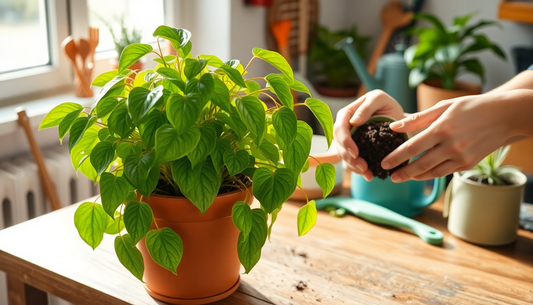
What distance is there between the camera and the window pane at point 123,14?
1.94 meters

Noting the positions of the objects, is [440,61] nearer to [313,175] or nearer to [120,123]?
[313,175]

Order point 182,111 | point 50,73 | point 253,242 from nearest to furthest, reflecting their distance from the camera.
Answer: point 182,111, point 253,242, point 50,73

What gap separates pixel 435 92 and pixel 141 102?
1.57 metres

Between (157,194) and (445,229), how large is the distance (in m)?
0.65

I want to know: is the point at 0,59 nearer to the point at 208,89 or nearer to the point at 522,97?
the point at 208,89

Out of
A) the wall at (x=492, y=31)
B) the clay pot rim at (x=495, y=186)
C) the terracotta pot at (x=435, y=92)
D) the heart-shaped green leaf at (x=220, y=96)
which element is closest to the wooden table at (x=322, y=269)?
the clay pot rim at (x=495, y=186)

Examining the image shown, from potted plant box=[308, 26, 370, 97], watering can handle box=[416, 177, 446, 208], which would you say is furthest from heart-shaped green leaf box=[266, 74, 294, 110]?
potted plant box=[308, 26, 370, 97]

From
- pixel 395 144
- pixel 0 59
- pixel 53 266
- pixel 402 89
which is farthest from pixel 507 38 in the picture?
pixel 53 266

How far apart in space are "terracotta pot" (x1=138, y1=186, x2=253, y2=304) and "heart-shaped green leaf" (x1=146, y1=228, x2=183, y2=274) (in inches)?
1.6

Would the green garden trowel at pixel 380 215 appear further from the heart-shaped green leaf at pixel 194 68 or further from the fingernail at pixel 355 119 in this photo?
the heart-shaped green leaf at pixel 194 68

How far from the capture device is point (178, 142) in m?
0.68

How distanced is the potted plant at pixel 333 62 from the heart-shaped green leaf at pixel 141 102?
1.78m

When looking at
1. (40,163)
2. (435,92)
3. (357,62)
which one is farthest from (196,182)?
(435,92)

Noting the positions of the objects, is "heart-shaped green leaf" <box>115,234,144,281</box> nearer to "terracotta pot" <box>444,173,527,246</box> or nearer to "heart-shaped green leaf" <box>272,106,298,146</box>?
"heart-shaped green leaf" <box>272,106,298,146</box>
